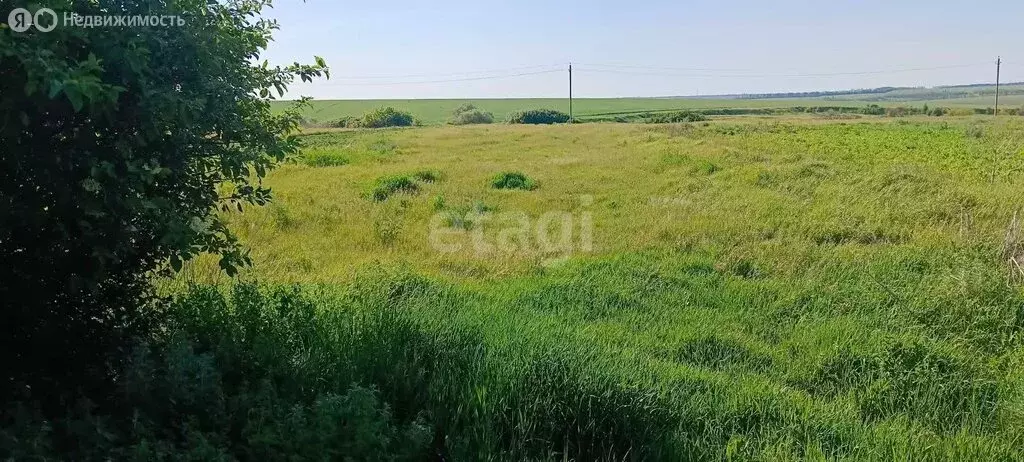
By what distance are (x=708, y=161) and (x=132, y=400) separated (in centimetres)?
1596

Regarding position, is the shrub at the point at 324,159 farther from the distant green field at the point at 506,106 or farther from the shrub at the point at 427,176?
the distant green field at the point at 506,106

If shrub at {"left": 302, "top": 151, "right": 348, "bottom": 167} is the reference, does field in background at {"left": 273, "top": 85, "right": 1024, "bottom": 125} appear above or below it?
above

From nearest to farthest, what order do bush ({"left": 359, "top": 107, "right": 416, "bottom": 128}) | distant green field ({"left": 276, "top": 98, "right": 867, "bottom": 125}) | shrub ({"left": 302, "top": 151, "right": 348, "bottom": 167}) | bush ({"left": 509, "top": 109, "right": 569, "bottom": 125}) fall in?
shrub ({"left": 302, "top": 151, "right": 348, "bottom": 167}) → bush ({"left": 359, "top": 107, "right": 416, "bottom": 128}) → bush ({"left": 509, "top": 109, "right": 569, "bottom": 125}) → distant green field ({"left": 276, "top": 98, "right": 867, "bottom": 125})

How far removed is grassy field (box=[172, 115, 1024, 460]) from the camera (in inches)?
139

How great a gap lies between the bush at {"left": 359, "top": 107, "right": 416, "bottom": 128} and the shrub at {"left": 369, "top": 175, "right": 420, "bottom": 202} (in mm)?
49303
